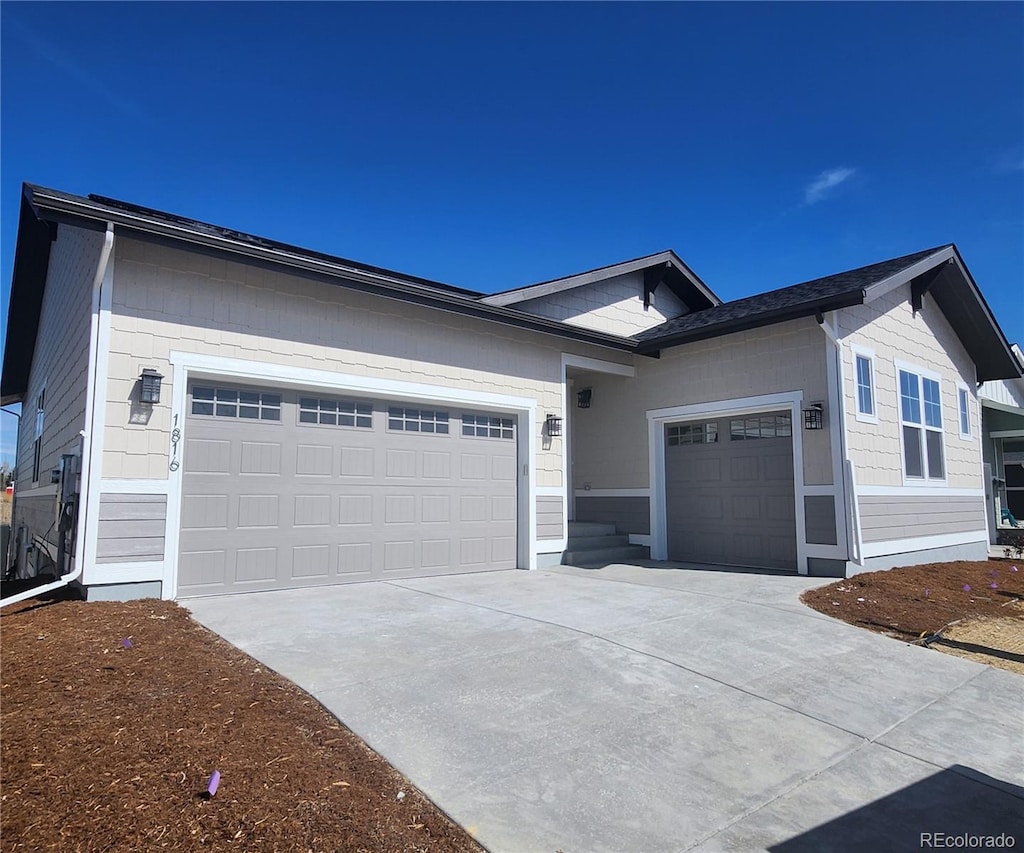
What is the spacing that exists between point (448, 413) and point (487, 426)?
0.76 m

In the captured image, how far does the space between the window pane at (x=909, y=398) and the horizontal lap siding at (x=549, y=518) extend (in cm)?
604

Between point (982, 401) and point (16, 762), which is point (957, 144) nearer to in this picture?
point (982, 401)

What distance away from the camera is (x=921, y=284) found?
10641 millimetres

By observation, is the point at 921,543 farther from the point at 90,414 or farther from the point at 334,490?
the point at 90,414

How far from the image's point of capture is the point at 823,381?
8656mm

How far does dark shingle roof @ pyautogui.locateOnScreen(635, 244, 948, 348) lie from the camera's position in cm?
836

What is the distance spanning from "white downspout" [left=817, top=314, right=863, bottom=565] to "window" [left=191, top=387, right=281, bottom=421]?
7504mm

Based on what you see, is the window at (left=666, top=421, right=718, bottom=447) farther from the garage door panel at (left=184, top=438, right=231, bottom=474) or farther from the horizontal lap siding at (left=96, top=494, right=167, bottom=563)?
the horizontal lap siding at (left=96, top=494, right=167, bottom=563)

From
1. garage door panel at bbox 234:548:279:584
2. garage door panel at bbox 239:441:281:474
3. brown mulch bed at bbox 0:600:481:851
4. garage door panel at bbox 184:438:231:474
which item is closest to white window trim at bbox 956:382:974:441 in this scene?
garage door panel at bbox 239:441:281:474

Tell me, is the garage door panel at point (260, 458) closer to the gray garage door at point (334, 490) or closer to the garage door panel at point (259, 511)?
the gray garage door at point (334, 490)

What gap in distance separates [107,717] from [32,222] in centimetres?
904

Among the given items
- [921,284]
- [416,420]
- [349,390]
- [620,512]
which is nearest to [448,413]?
[416,420]

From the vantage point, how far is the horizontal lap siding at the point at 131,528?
5.95 m

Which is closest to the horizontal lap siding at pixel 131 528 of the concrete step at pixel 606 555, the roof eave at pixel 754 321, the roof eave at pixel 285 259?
the roof eave at pixel 285 259
